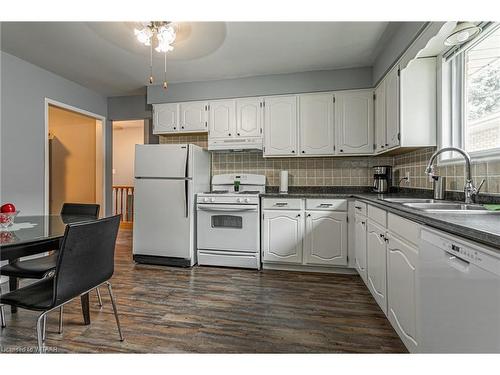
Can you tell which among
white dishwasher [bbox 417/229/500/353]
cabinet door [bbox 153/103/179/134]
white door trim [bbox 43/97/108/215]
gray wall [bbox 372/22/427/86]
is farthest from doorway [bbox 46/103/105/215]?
white dishwasher [bbox 417/229/500/353]

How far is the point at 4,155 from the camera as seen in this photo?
2.82 metres

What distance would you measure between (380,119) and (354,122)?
0.35m

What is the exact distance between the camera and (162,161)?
10.8 feet

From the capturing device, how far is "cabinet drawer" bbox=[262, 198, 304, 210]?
304 cm

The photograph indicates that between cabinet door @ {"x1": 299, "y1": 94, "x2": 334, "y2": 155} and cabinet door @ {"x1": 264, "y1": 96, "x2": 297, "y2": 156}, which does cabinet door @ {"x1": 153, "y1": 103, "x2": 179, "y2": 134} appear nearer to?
cabinet door @ {"x1": 264, "y1": 96, "x2": 297, "y2": 156}

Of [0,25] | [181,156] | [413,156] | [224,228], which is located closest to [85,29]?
[0,25]

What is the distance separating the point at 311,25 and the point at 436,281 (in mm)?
2226

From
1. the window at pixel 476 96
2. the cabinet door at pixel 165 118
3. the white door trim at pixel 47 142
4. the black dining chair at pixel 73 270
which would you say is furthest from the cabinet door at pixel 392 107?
the white door trim at pixel 47 142

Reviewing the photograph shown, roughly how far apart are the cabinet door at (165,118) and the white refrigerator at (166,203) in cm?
54

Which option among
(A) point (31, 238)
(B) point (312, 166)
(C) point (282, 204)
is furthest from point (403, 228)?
(B) point (312, 166)

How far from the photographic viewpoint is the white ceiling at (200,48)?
2381 mm

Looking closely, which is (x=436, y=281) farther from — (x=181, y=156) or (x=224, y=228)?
(x=181, y=156)

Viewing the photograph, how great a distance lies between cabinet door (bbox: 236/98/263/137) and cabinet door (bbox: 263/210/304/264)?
1115 millimetres

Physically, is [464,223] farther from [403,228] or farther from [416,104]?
[416,104]
